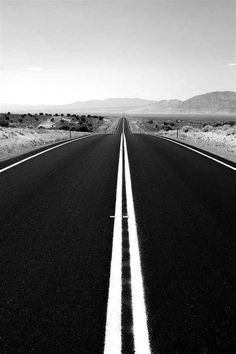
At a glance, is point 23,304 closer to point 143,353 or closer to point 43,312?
point 43,312

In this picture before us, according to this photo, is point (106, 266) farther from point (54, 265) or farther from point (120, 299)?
point (120, 299)

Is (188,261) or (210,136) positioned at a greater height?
(210,136)

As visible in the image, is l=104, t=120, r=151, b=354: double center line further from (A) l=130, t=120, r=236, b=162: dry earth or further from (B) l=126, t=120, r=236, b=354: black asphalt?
(A) l=130, t=120, r=236, b=162: dry earth

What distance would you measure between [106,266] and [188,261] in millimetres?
1020

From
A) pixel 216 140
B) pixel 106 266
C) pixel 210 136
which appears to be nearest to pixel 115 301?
pixel 106 266

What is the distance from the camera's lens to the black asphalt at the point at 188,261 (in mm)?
3025

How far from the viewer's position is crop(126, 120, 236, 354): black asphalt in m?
3.03

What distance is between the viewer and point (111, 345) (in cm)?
287

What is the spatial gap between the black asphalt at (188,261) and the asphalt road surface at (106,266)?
11 mm

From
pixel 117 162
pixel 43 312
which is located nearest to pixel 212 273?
pixel 43 312

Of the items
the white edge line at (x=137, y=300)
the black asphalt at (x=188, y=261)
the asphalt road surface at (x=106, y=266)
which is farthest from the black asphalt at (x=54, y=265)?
the black asphalt at (x=188, y=261)

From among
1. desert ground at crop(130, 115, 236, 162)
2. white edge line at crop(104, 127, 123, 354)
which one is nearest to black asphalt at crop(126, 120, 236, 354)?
white edge line at crop(104, 127, 123, 354)

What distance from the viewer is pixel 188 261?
4445 millimetres

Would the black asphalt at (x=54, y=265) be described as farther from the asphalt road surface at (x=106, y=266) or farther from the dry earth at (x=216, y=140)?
the dry earth at (x=216, y=140)
